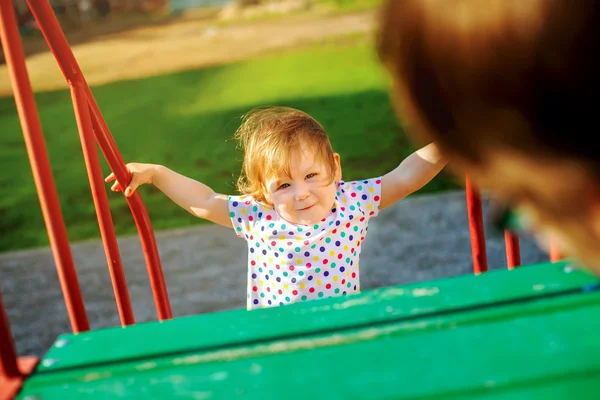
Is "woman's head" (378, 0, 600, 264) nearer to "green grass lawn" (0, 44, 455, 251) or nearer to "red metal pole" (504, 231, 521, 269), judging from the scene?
"red metal pole" (504, 231, 521, 269)

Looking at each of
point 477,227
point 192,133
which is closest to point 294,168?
point 477,227

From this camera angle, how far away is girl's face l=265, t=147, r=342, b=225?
115 cm

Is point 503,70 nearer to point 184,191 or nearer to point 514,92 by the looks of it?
point 514,92

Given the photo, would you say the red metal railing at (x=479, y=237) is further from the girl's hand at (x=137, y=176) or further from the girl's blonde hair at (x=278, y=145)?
the girl's hand at (x=137, y=176)

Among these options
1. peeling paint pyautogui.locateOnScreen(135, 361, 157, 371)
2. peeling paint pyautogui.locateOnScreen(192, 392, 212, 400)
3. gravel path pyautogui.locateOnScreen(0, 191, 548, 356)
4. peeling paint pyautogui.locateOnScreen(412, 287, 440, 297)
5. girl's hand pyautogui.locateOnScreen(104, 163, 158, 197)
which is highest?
girl's hand pyautogui.locateOnScreen(104, 163, 158, 197)

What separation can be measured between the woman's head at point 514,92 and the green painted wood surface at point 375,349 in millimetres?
174

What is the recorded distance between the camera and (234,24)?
16.3ft

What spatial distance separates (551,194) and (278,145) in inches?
31.2

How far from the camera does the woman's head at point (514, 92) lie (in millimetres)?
353

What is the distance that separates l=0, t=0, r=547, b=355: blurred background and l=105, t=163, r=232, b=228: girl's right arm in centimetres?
124

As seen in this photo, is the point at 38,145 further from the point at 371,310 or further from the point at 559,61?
the point at 559,61

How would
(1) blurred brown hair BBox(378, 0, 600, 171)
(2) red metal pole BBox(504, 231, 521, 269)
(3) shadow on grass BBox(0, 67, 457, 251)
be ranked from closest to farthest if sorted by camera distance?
1. (1) blurred brown hair BBox(378, 0, 600, 171)
2. (2) red metal pole BBox(504, 231, 521, 269)
3. (3) shadow on grass BBox(0, 67, 457, 251)

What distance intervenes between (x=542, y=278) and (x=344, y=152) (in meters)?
3.32

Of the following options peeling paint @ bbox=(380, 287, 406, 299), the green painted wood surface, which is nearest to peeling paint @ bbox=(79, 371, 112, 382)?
the green painted wood surface
